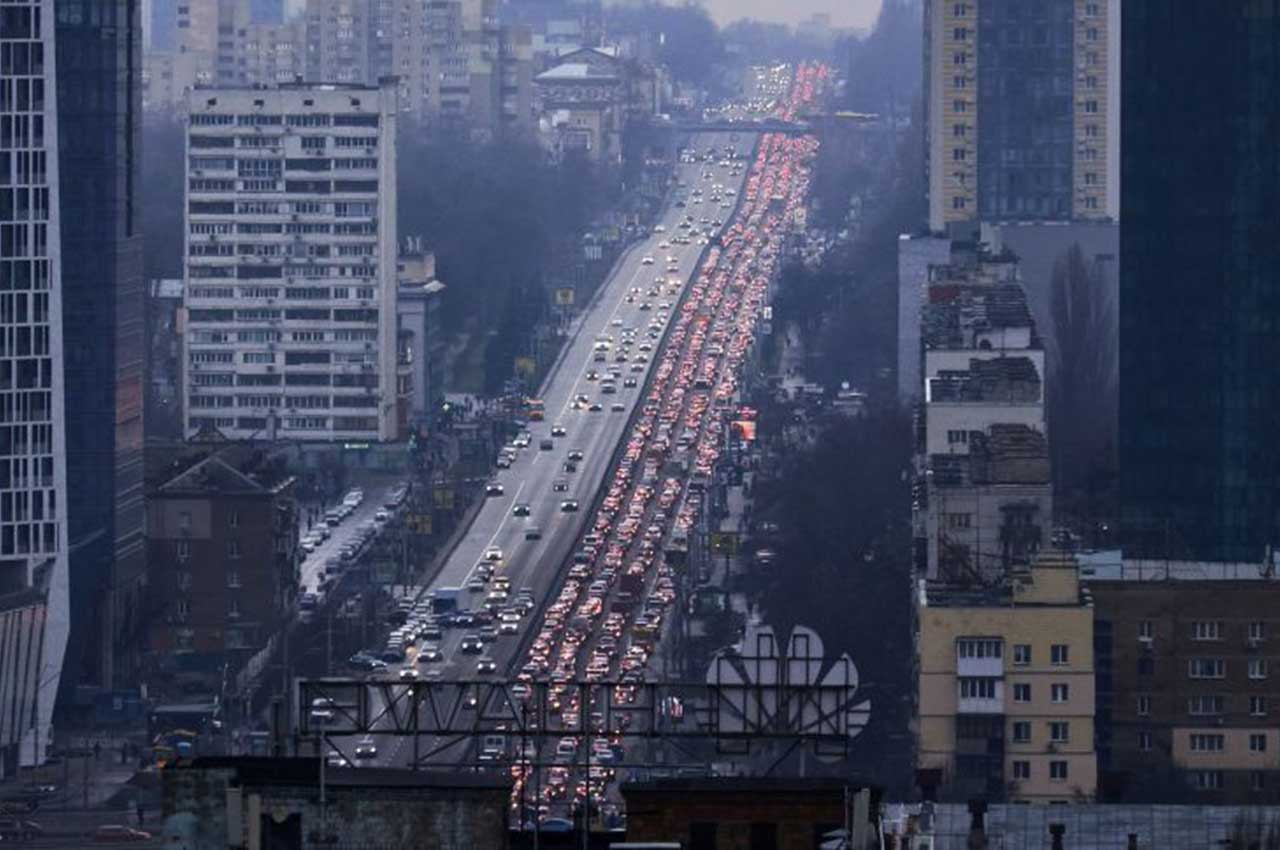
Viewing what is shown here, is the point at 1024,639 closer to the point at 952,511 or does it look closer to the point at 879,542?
the point at 952,511

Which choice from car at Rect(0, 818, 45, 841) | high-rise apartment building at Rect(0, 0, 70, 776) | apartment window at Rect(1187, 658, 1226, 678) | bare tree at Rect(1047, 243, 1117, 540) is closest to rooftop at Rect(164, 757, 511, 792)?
car at Rect(0, 818, 45, 841)

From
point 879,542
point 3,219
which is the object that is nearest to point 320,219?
point 879,542

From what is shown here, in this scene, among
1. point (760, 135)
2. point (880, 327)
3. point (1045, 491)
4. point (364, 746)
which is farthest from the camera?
point (760, 135)

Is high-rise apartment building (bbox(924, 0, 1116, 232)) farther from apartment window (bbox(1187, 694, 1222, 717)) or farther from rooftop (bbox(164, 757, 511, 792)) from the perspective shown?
rooftop (bbox(164, 757, 511, 792))

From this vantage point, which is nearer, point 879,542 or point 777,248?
point 879,542

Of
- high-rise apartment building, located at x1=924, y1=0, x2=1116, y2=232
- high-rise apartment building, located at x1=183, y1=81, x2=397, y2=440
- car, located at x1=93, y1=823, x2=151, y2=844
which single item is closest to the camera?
car, located at x1=93, y1=823, x2=151, y2=844

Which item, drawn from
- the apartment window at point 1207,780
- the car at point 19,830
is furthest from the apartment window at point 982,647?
the car at point 19,830
